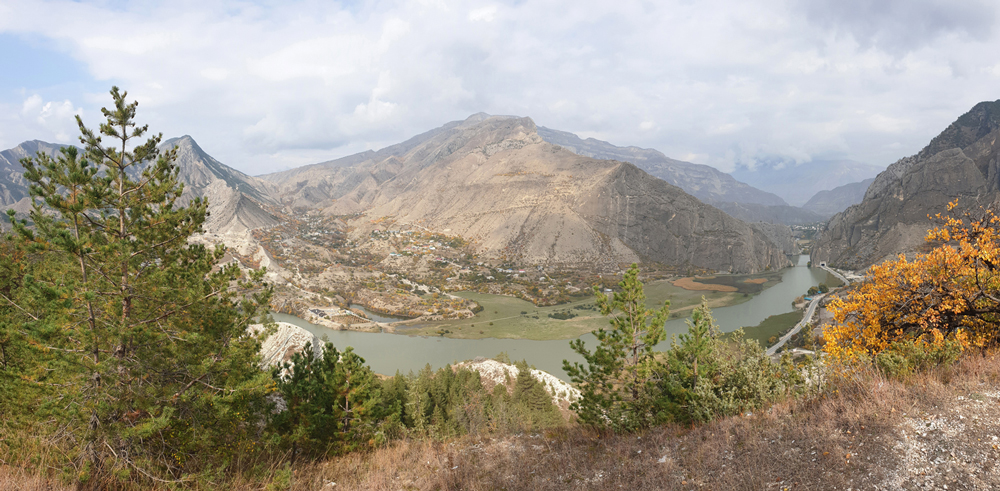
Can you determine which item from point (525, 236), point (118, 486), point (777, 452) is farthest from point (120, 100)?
point (525, 236)

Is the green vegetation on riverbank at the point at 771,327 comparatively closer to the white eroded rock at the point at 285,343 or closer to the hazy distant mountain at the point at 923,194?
the hazy distant mountain at the point at 923,194

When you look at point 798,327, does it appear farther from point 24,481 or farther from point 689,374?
point 24,481

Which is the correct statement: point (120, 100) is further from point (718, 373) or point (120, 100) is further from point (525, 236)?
point (525, 236)

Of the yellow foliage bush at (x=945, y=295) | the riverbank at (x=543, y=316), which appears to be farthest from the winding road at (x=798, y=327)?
the yellow foliage bush at (x=945, y=295)

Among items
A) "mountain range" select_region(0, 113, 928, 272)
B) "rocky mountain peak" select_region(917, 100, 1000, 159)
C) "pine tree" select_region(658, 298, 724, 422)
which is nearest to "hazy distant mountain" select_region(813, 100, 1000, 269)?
"rocky mountain peak" select_region(917, 100, 1000, 159)

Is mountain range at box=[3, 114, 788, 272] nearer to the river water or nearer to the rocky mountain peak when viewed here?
the river water
